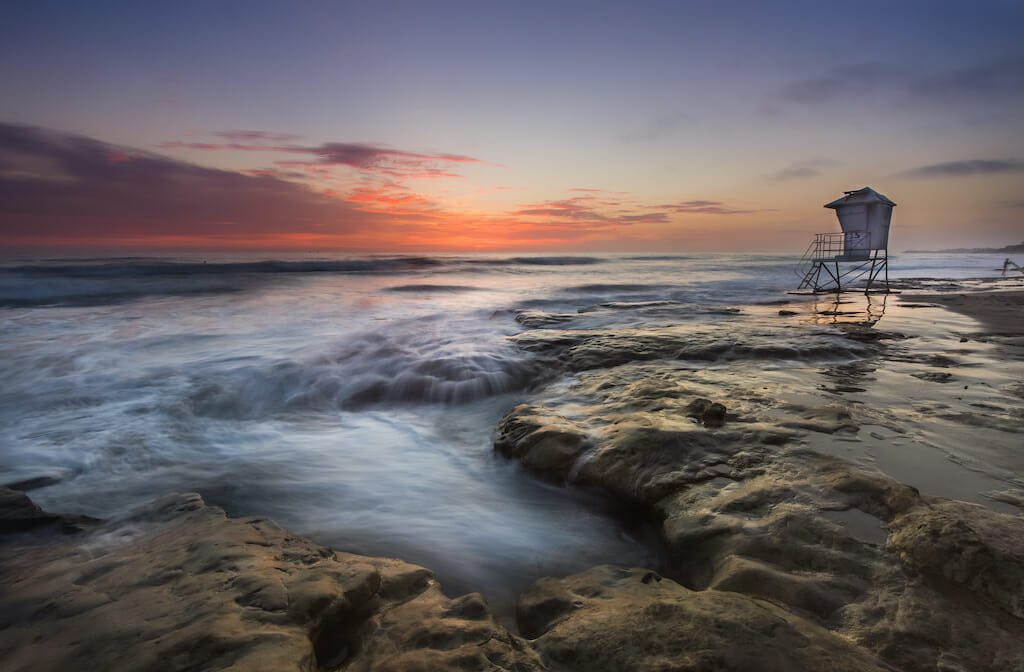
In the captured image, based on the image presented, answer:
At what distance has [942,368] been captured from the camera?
6.11 m

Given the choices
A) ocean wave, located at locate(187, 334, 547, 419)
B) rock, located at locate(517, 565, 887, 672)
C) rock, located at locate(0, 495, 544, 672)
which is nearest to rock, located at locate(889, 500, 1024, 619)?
rock, located at locate(517, 565, 887, 672)

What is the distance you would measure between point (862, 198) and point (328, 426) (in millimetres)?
22151

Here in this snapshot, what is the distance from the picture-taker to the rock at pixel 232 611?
1.85m

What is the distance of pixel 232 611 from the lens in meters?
2.05

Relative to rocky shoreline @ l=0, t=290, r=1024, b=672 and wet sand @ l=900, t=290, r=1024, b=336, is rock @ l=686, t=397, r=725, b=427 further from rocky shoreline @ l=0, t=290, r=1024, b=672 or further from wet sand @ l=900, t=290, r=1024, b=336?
wet sand @ l=900, t=290, r=1024, b=336

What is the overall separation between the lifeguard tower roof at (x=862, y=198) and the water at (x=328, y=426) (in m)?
10.2

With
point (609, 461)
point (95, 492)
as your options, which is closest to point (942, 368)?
point (609, 461)

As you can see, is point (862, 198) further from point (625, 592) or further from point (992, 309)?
point (625, 592)

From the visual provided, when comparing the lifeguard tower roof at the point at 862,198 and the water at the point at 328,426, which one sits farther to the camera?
the lifeguard tower roof at the point at 862,198

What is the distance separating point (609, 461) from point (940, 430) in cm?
290

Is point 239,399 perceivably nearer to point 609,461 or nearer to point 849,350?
point 609,461

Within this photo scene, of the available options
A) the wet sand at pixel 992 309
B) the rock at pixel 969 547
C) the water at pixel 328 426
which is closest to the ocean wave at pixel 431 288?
the water at pixel 328 426

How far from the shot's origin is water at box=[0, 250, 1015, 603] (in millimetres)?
3783

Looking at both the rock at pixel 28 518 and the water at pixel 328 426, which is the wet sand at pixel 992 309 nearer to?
the water at pixel 328 426
